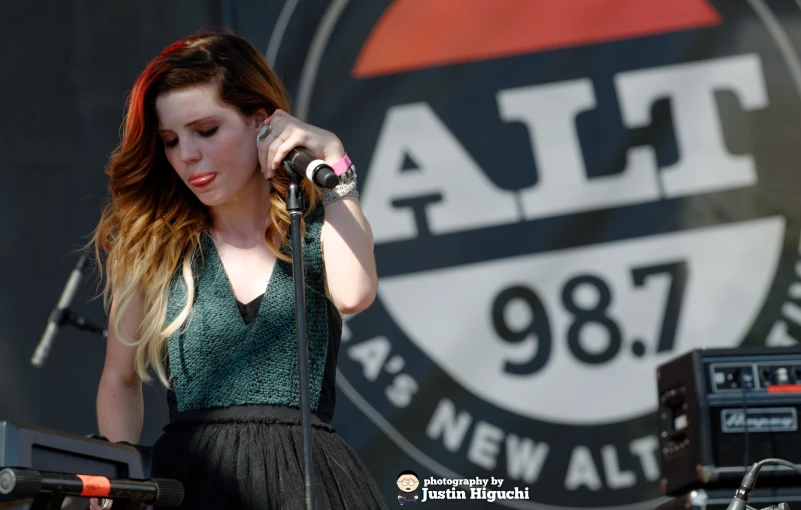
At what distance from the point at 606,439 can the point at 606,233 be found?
0.59 meters

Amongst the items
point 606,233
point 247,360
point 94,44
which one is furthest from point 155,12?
point 247,360

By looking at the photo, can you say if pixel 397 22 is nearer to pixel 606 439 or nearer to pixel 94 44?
pixel 94 44

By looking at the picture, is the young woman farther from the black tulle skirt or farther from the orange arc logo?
the orange arc logo

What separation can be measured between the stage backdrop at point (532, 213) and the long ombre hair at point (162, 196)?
121cm

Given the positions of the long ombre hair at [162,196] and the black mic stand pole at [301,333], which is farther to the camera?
the long ombre hair at [162,196]

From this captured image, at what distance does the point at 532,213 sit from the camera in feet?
10.7

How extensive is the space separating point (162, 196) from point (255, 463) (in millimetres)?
567

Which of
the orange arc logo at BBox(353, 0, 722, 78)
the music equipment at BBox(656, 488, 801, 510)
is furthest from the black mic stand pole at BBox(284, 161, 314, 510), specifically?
the orange arc logo at BBox(353, 0, 722, 78)

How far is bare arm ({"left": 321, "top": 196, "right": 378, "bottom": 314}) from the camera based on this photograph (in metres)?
1.83

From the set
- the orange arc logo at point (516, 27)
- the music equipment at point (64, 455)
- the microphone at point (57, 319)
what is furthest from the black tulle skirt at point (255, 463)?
the orange arc logo at point (516, 27)

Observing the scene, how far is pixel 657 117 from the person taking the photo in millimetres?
3270

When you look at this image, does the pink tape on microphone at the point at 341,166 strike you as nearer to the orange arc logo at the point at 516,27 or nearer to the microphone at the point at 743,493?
the microphone at the point at 743,493

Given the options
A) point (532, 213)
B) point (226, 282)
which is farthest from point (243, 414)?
point (532, 213)

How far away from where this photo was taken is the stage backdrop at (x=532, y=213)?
314 cm
